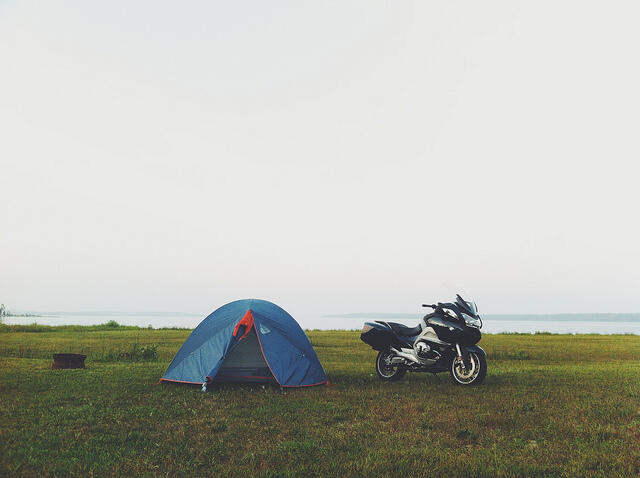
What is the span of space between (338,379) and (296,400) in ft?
9.73

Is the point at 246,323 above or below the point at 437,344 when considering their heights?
above

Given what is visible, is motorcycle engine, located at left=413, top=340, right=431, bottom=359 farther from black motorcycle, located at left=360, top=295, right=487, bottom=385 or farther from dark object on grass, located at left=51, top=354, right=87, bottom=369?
dark object on grass, located at left=51, top=354, right=87, bottom=369

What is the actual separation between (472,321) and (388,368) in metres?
2.55

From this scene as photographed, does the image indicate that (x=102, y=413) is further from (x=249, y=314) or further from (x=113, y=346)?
(x=113, y=346)

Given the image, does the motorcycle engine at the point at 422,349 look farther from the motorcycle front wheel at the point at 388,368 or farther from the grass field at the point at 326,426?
the grass field at the point at 326,426

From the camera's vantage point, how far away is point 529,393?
34.2ft

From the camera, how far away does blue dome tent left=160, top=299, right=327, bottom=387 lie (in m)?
11.3

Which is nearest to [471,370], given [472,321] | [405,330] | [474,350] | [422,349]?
[474,350]

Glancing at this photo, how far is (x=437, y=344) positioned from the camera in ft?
39.4

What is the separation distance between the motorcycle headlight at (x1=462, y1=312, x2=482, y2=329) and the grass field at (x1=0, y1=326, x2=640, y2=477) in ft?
4.54

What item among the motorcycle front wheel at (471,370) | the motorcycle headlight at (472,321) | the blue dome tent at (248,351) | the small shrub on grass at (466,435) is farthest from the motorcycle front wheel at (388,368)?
the small shrub on grass at (466,435)

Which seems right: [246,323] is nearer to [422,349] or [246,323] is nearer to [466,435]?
[422,349]

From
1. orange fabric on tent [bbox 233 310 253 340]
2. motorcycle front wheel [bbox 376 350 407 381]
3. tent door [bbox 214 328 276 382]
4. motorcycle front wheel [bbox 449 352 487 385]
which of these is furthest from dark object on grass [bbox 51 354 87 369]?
motorcycle front wheel [bbox 449 352 487 385]

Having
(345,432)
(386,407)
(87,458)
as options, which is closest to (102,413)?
(87,458)
